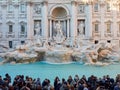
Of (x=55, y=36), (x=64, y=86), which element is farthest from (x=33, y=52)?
(x=64, y=86)

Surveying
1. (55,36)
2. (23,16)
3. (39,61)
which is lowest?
(39,61)

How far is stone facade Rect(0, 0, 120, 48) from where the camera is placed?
4028cm

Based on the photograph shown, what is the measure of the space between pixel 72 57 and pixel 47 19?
907 centimetres

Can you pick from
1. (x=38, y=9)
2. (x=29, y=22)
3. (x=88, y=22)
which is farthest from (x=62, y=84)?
(x=38, y=9)

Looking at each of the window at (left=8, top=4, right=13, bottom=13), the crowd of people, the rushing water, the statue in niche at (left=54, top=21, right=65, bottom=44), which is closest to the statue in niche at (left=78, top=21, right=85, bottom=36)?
the statue in niche at (left=54, top=21, right=65, bottom=44)

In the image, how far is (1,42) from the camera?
41156mm

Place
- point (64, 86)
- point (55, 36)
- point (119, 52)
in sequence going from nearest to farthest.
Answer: point (64, 86) < point (119, 52) < point (55, 36)

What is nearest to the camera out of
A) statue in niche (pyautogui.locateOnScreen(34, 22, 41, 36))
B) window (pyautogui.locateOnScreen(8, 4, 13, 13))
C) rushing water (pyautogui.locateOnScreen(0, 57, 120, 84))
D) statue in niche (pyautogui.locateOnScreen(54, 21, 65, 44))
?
rushing water (pyautogui.locateOnScreen(0, 57, 120, 84))

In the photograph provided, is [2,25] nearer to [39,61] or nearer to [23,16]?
[23,16]

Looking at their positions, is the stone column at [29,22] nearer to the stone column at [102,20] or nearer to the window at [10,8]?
the window at [10,8]

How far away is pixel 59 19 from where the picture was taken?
4103 cm

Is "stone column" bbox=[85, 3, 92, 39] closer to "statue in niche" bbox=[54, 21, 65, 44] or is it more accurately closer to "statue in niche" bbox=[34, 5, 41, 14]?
"statue in niche" bbox=[54, 21, 65, 44]

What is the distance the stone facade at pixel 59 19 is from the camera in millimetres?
40281

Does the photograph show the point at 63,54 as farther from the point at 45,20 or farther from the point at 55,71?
the point at 45,20
